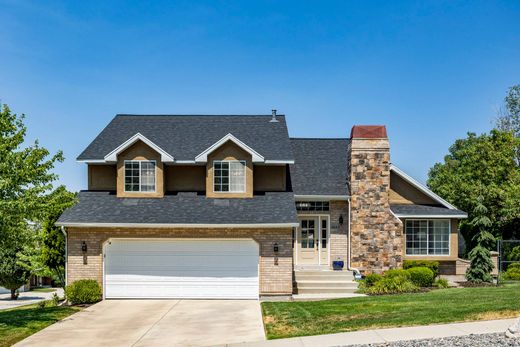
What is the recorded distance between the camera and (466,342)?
11344 mm

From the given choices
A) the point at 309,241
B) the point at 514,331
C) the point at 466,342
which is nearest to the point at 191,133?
the point at 309,241

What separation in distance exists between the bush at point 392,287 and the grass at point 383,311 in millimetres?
2617

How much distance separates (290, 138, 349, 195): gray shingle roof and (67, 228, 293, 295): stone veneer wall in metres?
4.88

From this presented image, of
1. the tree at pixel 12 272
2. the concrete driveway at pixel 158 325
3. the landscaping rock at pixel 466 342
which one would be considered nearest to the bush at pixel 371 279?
the concrete driveway at pixel 158 325

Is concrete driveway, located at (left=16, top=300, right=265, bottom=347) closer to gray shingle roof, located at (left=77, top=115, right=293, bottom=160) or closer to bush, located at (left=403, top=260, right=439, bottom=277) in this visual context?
gray shingle roof, located at (left=77, top=115, right=293, bottom=160)

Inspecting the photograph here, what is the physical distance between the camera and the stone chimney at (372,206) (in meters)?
24.9

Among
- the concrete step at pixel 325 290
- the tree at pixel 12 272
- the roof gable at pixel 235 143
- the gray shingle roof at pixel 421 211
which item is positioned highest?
the roof gable at pixel 235 143

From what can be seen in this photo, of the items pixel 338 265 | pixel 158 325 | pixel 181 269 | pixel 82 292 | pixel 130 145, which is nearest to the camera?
pixel 158 325

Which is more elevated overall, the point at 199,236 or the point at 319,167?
the point at 319,167

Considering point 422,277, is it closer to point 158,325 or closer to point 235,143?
point 235,143

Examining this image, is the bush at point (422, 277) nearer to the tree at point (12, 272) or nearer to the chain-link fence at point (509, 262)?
the chain-link fence at point (509, 262)

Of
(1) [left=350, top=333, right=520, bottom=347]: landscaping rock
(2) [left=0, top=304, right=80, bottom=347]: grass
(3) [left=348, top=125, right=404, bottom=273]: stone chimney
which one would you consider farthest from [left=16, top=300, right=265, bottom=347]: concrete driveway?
(3) [left=348, top=125, right=404, bottom=273]: stone chimney

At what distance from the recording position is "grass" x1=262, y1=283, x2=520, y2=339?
45.2 feet

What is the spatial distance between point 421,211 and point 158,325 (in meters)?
14.6
